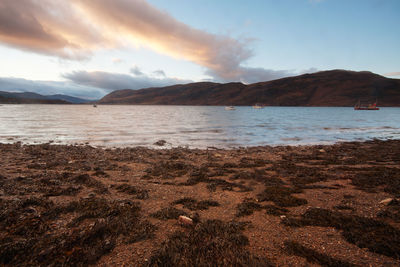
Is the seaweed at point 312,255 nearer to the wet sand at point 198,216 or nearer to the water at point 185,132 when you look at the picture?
the wet sand at point 198,216

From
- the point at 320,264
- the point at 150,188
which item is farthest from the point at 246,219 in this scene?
the point at 150,188

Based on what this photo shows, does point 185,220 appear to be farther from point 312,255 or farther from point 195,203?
point 312,255

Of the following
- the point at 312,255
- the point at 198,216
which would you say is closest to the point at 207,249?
the point at 198,216

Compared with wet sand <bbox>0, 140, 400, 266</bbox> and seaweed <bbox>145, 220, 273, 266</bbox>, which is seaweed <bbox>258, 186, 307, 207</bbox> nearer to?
wet sand <bbox>0, 140, 400, 266</bbox>

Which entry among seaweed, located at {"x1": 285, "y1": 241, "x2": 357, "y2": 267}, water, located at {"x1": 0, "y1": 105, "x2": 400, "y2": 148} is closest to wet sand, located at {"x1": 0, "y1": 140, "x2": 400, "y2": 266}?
seaweed, located at {"x1": 285, "y1": 241, "x2": 357, "y2": 267}

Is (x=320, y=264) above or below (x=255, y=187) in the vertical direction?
above

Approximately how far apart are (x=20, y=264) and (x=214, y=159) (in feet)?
32.7

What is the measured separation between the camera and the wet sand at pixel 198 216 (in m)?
3.59

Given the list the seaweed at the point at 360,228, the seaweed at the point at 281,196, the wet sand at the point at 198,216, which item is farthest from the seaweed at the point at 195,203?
the seaweed at the point at 360,228

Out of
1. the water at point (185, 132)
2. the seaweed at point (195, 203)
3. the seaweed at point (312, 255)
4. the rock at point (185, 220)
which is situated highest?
the seaweed at point (312, 255)

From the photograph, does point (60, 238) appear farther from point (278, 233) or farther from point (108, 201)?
point (278, 233)

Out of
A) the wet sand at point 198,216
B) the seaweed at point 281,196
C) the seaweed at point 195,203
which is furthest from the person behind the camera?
the seaweed at point 281,196

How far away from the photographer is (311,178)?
8.55 m

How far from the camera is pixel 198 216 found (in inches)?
205
